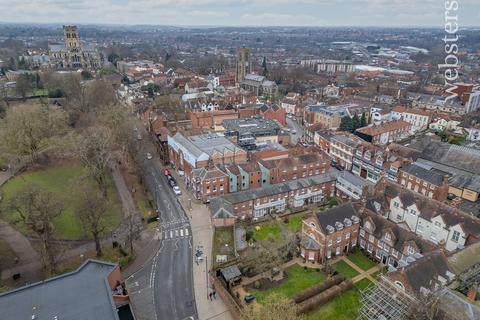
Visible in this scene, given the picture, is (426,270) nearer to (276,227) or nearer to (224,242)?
(276,227)

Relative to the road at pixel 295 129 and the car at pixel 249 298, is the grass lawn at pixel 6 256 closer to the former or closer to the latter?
the car at pixel 249 298

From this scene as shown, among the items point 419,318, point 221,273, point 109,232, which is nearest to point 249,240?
point 221,273

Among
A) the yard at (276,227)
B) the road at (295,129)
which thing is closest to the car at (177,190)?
the yard at (276,227)

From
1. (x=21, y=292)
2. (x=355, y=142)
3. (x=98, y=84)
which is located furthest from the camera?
(x=98, y=84)

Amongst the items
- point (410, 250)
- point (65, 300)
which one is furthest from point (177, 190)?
point (410, 250)

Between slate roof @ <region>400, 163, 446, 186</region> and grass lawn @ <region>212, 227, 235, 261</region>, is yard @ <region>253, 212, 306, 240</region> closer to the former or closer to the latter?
grass lawn @ <region>212, 227, 235, 261</region>

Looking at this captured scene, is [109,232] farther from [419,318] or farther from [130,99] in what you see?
[130,99]
